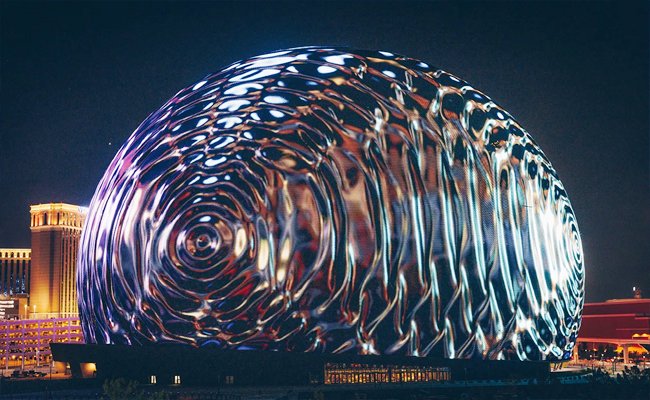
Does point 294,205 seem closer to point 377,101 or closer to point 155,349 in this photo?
point 377,101

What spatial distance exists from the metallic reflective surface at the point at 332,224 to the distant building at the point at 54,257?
114609 millimetres

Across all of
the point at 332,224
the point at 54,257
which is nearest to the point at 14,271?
the point at 54,257

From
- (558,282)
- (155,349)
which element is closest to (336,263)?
(155,349)

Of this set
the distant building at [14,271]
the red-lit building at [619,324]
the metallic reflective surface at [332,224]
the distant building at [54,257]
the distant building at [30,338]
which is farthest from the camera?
the distant building at [14,271]

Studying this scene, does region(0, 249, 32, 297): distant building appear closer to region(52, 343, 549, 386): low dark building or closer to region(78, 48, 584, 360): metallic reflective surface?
region(52, 343, 549, 386): low dark building

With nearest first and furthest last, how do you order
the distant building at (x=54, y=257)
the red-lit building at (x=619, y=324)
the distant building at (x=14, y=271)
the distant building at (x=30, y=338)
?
the red-lit building at (x=619, y=324) < the distant building at (x=30, y=338) < the distant building at (x=54, y=257) < the distant building at (x=14, y=271)

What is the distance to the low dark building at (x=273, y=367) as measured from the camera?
128 feet

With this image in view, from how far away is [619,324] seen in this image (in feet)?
270

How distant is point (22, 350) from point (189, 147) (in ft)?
227


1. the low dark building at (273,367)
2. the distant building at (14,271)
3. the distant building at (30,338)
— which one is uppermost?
the distant building at (14,271)

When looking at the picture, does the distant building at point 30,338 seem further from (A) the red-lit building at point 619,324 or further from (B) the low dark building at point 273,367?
(B) the low dark building at point 273,367

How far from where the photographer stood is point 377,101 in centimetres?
4044

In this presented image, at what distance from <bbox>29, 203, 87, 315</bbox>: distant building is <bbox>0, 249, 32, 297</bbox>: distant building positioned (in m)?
9.45

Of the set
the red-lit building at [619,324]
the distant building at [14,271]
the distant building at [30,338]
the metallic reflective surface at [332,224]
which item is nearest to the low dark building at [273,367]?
the metallic reflective surface at [332,224]
